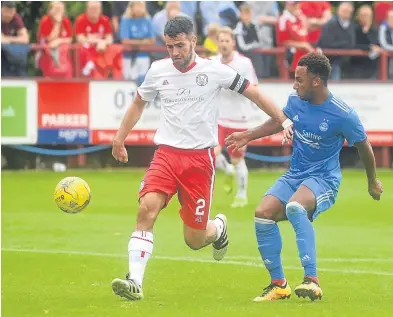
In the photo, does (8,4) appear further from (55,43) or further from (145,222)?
(145,222)

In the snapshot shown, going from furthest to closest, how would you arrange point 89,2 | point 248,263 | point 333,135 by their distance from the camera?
point 89,2 → point 248,263 → point 333,135

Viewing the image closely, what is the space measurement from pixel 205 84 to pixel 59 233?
523 centimetres

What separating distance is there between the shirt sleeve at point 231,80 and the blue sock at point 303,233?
1.17 meters

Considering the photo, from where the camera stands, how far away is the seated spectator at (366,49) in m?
24.7

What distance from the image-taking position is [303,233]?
10008mm

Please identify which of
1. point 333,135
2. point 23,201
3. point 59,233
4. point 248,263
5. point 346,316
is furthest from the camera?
point 23,201

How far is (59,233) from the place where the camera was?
49.9ft

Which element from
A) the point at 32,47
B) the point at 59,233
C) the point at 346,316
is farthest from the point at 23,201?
the point at 346,316

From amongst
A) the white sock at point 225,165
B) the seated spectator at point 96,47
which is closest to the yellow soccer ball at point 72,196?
the white sock at point 225,165

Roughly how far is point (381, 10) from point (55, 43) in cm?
674

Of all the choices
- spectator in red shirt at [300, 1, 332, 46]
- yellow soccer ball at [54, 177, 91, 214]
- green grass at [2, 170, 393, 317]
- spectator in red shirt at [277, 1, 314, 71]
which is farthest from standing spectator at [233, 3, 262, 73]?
yellow soccer ball at [54, 177, 91, 214]

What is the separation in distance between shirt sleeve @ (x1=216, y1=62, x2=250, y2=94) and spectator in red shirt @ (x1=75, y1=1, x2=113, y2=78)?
12.7 m

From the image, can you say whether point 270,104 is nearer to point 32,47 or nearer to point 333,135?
point 333,135

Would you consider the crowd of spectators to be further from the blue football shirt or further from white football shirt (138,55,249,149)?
the blue football shirt
